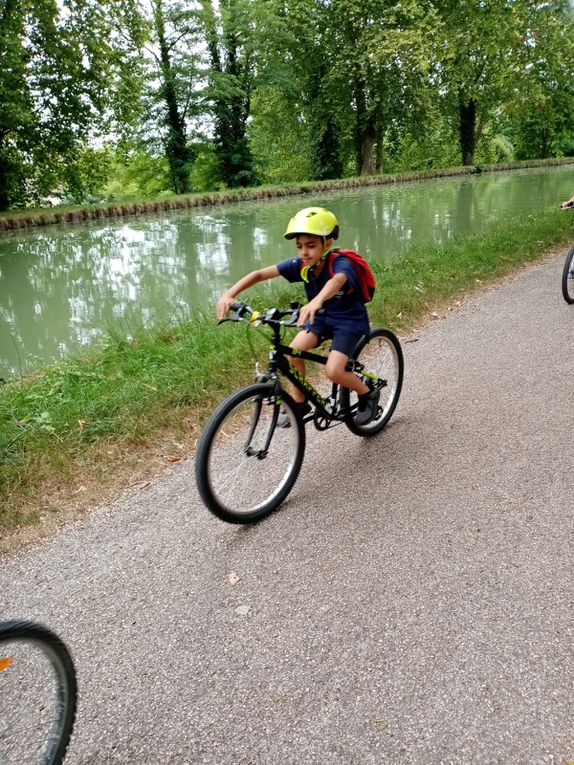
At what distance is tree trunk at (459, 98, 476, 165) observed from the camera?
4335cm

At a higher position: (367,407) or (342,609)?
(367,407)

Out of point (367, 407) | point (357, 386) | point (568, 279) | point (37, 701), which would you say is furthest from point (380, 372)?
point (568, 279)

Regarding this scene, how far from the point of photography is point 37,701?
6.06 ft

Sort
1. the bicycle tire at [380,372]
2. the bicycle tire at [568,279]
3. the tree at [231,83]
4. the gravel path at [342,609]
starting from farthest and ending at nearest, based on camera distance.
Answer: the tree at [231,83] → the bicycle tire at [568,279] → the bicycle tire at [380,372] → the gravel path at [342,609]

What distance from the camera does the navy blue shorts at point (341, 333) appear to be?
3.32 metres

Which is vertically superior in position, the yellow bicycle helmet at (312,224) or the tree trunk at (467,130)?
the tree trunk at (467,130)

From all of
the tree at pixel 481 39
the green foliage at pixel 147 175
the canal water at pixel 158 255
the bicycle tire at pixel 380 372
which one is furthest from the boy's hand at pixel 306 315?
the green foliage at pixel 147 175

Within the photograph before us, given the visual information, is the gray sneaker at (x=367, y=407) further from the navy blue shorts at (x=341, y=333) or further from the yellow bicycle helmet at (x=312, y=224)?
the yellow bicycle helmet at (x=312, y=224)

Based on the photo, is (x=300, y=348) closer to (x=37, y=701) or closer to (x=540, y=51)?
(x=37, y=701)

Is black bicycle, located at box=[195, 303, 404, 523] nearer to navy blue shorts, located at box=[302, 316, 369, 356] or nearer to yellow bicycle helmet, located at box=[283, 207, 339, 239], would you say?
navy blue shorts, located at box=[302, 316, 369, 356]

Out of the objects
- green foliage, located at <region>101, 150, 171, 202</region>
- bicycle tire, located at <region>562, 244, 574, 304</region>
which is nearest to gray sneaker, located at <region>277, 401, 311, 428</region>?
bicycle tire, located at <region>562, 244, 574, 304</region>

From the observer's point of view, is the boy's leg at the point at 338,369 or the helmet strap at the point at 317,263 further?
the boy's leg at the point at 338,369

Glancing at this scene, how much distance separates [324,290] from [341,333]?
507 millimetres

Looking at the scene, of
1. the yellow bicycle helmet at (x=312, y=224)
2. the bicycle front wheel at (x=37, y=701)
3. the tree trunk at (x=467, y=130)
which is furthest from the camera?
the tree trunk at (x=467, y=130)
